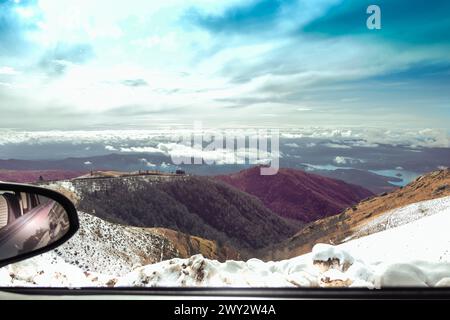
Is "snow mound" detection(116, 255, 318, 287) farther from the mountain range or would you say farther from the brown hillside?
the brown hillside

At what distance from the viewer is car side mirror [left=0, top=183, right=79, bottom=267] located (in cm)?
175

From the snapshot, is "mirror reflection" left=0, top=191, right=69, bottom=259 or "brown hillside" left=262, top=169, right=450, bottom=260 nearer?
"mirror reflection" left=0, top=191, right=69, bottom=259

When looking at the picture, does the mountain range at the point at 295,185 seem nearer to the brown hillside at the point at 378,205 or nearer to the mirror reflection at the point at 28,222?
the brown hillside at the point at 378,205

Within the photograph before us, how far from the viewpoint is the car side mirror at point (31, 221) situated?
1747 millimetres

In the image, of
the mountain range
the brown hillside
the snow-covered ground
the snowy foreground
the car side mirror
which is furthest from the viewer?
the brown hillside

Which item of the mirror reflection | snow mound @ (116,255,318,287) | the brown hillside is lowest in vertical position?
the brown hillside

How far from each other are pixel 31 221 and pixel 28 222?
0.01 meters

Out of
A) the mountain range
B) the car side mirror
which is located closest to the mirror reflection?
the car side mirror

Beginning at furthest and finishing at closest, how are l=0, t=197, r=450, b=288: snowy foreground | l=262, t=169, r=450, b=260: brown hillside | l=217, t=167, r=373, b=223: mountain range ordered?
l=262, t=169, r=450, b=260: brown hillside
l=217, t=167, r=373, b=223: mountain range
l=0, t=197, r=450, b=288: snowy foreground

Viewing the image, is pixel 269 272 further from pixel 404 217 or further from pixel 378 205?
pixel 378 205

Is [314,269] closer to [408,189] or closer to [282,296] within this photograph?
[282,296]
